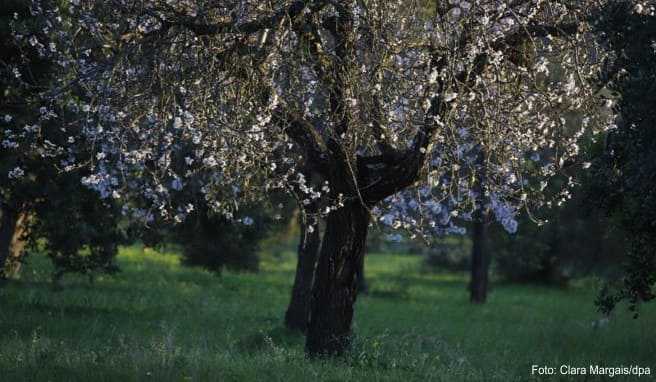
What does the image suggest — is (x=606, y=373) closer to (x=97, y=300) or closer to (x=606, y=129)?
(x=606, y=129)

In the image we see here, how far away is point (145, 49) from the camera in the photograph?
11.0 metres

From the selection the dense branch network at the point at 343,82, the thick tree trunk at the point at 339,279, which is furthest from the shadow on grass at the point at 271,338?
the dense branch network at the point at 343,82

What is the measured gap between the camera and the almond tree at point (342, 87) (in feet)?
35.6

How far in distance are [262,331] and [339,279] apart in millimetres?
5414

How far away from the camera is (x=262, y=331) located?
17422 millimetres

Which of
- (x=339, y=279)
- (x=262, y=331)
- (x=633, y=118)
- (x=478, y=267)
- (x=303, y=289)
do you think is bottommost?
(x=262, y=331)

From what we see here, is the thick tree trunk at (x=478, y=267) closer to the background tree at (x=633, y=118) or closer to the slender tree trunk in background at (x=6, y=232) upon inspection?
the slender tree trunk in background at (x=6, y=232)

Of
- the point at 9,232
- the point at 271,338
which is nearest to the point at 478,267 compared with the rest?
the point at 9,232

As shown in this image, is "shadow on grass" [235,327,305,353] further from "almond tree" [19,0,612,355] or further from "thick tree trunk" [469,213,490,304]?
"thick tree trunk" [469,213,490,304]

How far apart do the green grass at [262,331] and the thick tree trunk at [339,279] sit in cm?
43

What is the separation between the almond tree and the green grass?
1911 millimetres

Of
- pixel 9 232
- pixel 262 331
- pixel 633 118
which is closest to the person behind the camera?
pixel 633 118

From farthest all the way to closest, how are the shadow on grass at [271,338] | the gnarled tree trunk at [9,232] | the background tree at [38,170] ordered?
the gnarled tree trunk at [9,232]
the shadow on grass at [271,338]
the background tree at [38,170]

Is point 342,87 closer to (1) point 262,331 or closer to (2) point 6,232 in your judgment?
(1) point 262,331
